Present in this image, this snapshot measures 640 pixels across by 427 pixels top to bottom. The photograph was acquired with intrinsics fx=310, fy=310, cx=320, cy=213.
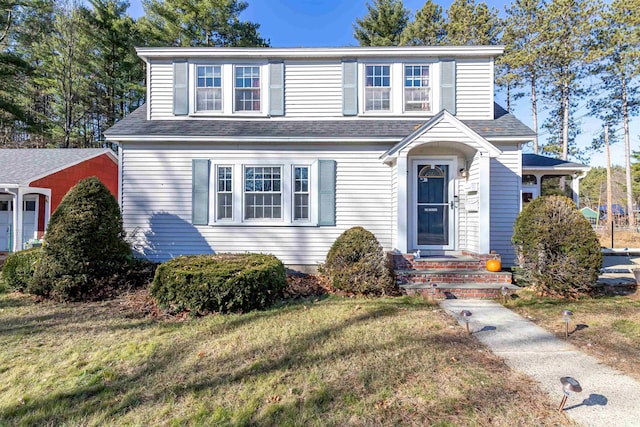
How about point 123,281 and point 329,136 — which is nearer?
point 123,281

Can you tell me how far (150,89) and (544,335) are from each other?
998 cm

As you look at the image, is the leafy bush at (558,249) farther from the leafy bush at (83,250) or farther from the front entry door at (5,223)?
the front entry door at (5,223)

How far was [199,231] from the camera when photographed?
7.74m

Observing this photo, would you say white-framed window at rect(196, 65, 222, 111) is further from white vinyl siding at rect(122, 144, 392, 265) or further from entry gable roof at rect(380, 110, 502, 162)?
entry gable roof at rect(380, 110, 502, 162)

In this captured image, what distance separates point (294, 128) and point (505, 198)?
5461mm

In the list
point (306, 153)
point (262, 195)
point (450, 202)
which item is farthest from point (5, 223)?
point (450, 202)

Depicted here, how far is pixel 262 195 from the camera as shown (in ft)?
25.5

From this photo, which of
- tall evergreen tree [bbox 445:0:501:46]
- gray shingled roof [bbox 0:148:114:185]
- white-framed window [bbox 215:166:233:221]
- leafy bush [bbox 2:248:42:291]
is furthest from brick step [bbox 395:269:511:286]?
tall evergreen tree [bbox 445:0:501:46]

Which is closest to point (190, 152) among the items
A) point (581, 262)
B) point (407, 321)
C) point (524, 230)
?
point (407, 321)

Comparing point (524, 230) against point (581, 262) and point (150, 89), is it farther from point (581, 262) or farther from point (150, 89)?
point (150, 89)

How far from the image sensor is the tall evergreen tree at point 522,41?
19.5m

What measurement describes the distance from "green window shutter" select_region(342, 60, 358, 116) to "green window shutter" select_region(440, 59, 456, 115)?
7.34 feet

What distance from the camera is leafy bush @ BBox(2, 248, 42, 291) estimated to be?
6.07 metres

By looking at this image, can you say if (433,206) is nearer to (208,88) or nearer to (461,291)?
(461,291)
